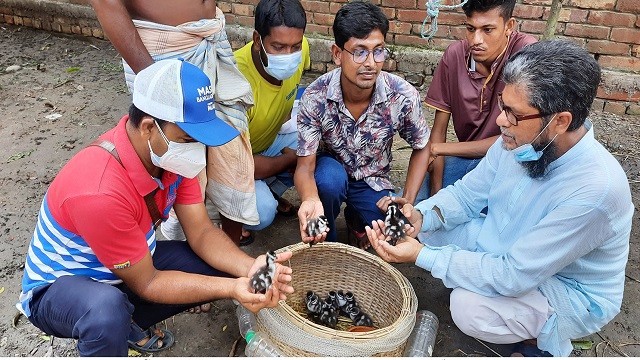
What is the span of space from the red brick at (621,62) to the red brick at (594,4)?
0.50m

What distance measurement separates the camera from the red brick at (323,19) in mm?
6033

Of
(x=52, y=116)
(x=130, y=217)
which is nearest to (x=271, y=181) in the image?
(x=130, y=217)

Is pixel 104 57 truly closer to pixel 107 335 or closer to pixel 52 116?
pixel 52 116

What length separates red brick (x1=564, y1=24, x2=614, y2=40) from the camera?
5.26 metres

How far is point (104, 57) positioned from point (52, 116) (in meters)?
1.80

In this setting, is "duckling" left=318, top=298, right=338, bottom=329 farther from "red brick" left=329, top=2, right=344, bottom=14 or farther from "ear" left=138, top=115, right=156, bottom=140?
"red brick" left=329, top=2, right=344, bottom=14

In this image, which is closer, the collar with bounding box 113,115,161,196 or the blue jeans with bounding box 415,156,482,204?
the collar with bounding box 113,115,161,196

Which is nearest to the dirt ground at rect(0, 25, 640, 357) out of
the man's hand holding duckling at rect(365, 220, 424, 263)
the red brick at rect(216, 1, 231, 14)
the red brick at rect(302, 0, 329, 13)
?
the man's hand holding duckling at rect(365, 220, 424, 263)

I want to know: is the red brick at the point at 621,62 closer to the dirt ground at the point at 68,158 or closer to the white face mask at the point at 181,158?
the dirt ground at the point at 68,158

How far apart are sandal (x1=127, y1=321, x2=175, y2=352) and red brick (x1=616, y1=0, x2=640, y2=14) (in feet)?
16.5

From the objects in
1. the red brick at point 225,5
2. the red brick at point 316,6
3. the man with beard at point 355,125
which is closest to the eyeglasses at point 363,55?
the man with beard at point 355,125

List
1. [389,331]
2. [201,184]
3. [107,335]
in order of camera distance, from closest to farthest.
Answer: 1. [107,335]
2. [389,331]
3. [201,184]

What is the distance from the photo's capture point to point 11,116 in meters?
5.55

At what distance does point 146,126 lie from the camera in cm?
225
